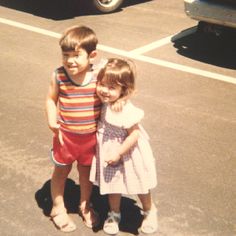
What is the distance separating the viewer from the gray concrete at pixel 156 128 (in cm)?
360

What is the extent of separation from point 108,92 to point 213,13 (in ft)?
13.9

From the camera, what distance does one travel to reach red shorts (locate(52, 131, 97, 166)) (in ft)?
10.1

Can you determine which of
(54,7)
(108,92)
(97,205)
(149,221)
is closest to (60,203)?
(97,205)

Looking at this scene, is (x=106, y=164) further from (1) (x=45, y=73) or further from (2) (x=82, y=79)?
(1) (x=45, y=73)

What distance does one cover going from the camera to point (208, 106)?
17.6 feet

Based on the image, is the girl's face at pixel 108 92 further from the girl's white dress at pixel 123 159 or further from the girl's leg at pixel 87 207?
the girl's leg at pixel 87 207

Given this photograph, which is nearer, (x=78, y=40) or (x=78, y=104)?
(x=78, y=40)

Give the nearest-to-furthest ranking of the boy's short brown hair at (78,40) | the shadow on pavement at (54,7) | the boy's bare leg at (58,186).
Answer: the boy's short brown hair at (78,40)
the boy's bare leg at (58,186)
the shadow on pavement at (54,7)

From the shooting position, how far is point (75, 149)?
310 cm

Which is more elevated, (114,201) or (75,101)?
(75,101)

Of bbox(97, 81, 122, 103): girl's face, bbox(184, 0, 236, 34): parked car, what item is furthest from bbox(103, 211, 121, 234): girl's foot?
bbox(184, 0, 236, 34): parked car

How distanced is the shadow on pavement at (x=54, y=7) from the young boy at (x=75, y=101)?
217 inches

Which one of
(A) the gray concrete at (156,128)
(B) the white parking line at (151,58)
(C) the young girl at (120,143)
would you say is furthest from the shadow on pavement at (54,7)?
(C) the young girl at (120,143)

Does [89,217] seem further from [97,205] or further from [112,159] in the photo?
[112,159]
